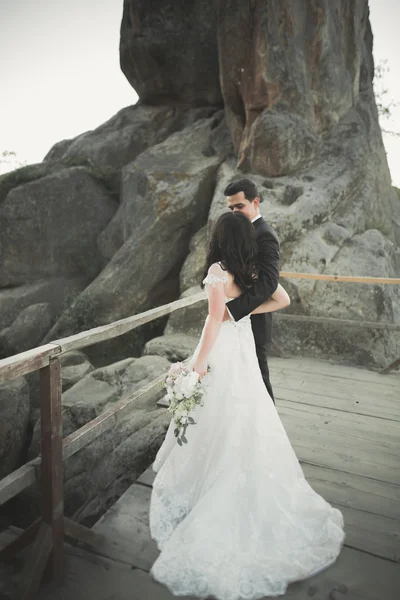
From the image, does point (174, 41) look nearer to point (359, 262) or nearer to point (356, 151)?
point (356, 151)

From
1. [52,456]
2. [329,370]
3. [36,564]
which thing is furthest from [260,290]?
[329,370]

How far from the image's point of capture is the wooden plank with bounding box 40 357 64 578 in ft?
7.43

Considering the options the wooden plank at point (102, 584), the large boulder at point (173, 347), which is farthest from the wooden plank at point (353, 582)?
the large boulder at point (173, 347)

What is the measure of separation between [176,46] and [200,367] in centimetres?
1241

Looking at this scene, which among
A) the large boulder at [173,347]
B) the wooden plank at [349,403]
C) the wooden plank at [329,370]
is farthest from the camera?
the large boulder at [173,347]

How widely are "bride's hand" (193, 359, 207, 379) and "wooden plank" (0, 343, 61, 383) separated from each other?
841 mm

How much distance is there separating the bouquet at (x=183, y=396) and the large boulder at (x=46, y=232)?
381 inches

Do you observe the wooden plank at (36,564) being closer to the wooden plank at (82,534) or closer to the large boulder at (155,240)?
the wooden plank at (82,534)

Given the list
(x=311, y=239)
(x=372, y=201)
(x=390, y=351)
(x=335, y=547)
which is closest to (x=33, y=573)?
(x=335, y=547)

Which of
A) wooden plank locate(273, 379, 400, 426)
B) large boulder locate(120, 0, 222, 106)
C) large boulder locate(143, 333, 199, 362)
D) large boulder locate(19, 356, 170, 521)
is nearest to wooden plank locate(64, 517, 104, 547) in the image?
large boulder locate(19, 356, 170, 521)

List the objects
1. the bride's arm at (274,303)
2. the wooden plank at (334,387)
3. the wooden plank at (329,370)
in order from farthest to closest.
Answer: the wooden plank at (329,370)
the wooden plank at (334,387)
the bride's arm at (274,303)

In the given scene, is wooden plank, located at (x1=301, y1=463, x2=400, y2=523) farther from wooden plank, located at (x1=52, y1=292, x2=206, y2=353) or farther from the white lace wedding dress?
wooden plank, located at (x1=52, y1=292, x2=206, y2=353)

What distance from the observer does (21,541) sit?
2375 mm

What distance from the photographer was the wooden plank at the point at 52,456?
226 cm
